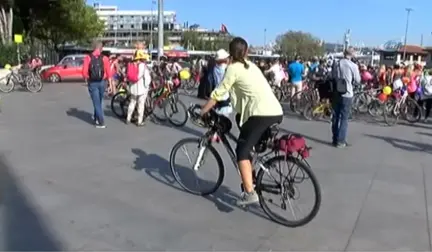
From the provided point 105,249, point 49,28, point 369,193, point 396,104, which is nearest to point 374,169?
point 369,193

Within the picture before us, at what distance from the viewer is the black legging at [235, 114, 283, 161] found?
4.97 meters

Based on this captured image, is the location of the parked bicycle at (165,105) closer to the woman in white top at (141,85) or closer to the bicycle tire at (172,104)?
the bicycle tire at (172,104)

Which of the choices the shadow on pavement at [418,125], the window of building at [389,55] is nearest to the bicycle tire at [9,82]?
the shadow on pavement at [418,125]

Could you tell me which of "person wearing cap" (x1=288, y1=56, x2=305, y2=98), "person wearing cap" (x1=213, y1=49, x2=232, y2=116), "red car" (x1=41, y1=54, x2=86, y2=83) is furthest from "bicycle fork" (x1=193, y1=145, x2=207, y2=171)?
"red car" (x1=41, y1=54, x2=86, y2=83)

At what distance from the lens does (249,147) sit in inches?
197

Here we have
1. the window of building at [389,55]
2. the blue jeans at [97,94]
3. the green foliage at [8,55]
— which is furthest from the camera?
the window of building at [389,55]

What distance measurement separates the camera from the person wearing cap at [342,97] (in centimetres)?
931

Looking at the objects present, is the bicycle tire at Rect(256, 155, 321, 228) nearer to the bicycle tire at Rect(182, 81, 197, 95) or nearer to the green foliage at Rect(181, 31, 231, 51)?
the bicycle tire at Rect(182, 81, 197, 95)

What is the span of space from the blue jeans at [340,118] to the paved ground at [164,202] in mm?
323

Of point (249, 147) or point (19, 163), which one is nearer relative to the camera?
point (249, 147)

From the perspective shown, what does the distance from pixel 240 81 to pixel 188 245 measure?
1.56m

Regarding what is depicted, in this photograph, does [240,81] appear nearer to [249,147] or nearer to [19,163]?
[249,147]

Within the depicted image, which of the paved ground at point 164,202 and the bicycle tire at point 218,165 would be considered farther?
the bicycle tire at point 218,165

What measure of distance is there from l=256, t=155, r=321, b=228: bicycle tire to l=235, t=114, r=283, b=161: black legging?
0.76 ft
